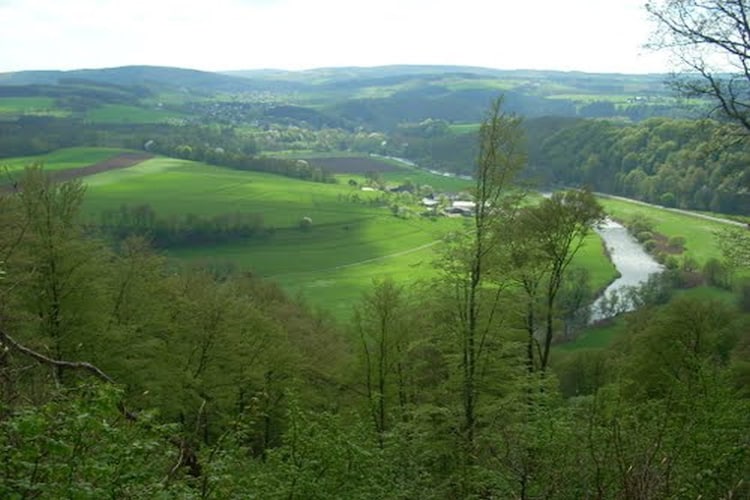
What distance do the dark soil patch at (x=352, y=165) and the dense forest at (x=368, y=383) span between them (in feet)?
369

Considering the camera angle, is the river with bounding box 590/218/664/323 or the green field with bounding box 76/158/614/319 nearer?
the river with bounding box 590/218/664/323

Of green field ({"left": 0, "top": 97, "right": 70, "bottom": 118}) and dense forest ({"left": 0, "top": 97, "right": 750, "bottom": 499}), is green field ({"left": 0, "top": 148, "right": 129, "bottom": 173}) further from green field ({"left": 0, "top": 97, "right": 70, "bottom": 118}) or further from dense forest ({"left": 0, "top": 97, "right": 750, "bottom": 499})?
dense forest ({"left": 0, "top": 97, "right": 750, "bottom": 499})

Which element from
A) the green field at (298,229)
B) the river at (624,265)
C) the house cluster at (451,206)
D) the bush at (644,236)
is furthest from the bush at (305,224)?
the bush at (644,236)

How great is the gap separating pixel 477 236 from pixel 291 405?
20.5 ft

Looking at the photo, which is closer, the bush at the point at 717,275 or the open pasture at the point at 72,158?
the bush at the point at 717,275

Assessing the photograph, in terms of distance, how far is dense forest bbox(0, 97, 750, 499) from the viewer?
6.88 meters

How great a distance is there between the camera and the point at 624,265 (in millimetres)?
72812

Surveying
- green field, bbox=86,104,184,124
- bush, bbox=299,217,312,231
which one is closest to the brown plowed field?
bush, bbox=299,217,312,231

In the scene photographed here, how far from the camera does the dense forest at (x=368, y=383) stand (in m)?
6.88

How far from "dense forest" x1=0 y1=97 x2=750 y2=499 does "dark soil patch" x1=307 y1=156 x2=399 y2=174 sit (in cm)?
11232

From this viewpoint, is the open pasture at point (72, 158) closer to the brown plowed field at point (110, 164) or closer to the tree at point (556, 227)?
the brown plowed field at point (110, 164)

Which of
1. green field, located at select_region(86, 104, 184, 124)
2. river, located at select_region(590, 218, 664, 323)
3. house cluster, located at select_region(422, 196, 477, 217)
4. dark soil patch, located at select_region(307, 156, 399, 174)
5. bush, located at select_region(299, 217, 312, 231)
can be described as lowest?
river, located at select_region(590, 218, 664, 323)

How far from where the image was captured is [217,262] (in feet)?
210

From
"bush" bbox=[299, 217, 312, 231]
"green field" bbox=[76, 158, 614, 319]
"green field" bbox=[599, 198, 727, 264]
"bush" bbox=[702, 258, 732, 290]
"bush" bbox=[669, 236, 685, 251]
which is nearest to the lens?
"bush" bbox=[702, 258, 732, 290]
